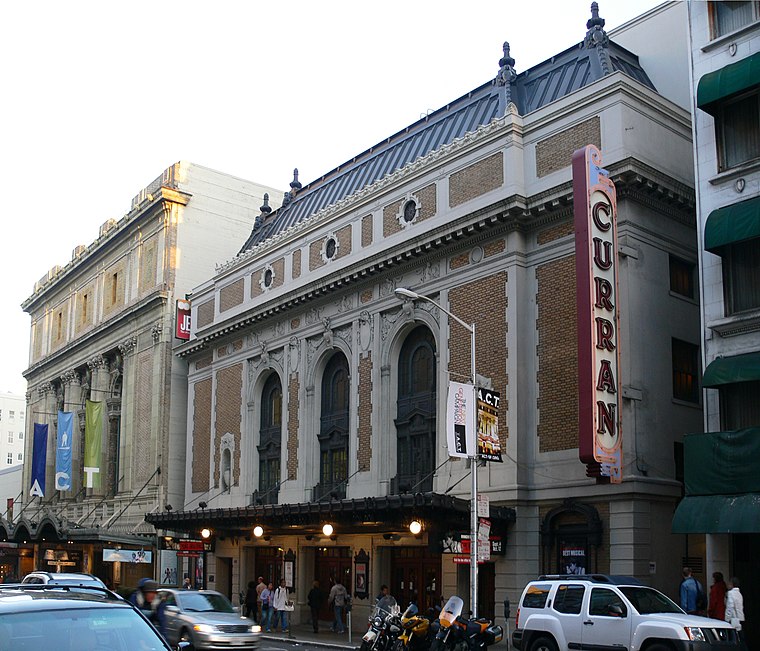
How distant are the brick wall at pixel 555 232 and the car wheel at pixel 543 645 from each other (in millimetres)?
13180

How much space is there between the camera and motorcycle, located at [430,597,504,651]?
19078mm

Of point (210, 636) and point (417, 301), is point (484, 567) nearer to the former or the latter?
point (417, 301)

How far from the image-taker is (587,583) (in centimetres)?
1912

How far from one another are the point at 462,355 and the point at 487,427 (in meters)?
6.49

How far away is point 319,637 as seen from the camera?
32.4 m

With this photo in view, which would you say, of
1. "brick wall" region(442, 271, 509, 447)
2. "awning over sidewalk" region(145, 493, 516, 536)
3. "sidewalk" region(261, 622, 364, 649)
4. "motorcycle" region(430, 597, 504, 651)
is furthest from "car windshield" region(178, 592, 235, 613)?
"brick wall" region(442, 271, 509, 447)

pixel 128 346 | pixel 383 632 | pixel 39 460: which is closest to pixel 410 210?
pixel 383 632

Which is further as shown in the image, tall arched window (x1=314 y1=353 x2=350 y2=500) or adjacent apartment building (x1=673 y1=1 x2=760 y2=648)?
tall arched window (x1=314 y1=353 x2=350 y2=500)

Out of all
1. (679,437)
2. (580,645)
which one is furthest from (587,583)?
(679,437)

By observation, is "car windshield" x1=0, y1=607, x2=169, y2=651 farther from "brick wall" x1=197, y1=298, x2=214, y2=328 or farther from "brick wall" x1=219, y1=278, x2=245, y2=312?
"brick wall" x1=197, y1=298, x2=214, y2=328

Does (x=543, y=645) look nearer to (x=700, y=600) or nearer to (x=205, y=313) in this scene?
(x=700, y=600)

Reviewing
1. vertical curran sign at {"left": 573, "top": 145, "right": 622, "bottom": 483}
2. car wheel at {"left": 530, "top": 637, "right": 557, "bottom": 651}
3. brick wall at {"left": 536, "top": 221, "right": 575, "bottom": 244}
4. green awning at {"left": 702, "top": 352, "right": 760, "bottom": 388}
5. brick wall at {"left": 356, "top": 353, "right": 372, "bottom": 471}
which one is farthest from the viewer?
brick wall at {"left": 356, "top": 353, "right": 372, "bottom": 471}

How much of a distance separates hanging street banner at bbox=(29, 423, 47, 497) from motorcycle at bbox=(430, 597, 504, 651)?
4610 centimetres

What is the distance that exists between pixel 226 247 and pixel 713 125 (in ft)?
122
